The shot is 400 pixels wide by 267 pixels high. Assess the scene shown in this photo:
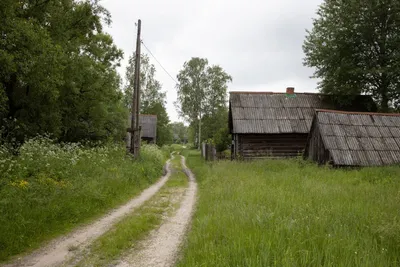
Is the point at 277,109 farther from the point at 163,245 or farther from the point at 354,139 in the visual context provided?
the point at 163,245

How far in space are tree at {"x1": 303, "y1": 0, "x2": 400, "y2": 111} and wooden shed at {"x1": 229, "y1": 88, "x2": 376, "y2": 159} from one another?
2113 mm

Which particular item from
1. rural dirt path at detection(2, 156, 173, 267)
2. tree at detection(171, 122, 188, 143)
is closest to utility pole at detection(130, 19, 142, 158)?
rural dirt path at detection(2, 156, 173, 267)

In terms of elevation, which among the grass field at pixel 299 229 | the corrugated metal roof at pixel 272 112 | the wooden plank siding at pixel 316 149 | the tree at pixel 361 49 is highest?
the tree at pixel 361 49

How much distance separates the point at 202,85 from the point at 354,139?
27575mm

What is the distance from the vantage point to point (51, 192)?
6.97 m

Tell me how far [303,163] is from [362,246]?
35.7 ft

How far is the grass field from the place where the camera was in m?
3.62

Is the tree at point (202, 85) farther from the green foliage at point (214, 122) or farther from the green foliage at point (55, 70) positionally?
the green foliage at point (55, 70)

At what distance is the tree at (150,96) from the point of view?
1521 inches

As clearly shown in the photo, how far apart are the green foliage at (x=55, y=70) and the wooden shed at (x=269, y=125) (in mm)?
9913

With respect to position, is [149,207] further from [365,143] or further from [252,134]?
[252,134]

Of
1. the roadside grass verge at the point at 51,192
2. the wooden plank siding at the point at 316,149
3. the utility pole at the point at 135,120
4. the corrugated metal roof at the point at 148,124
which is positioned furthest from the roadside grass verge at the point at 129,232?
the corrugated metal roof at the point at 148,124

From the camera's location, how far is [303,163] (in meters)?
14.3

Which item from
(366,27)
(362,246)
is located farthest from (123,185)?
(366,27)
